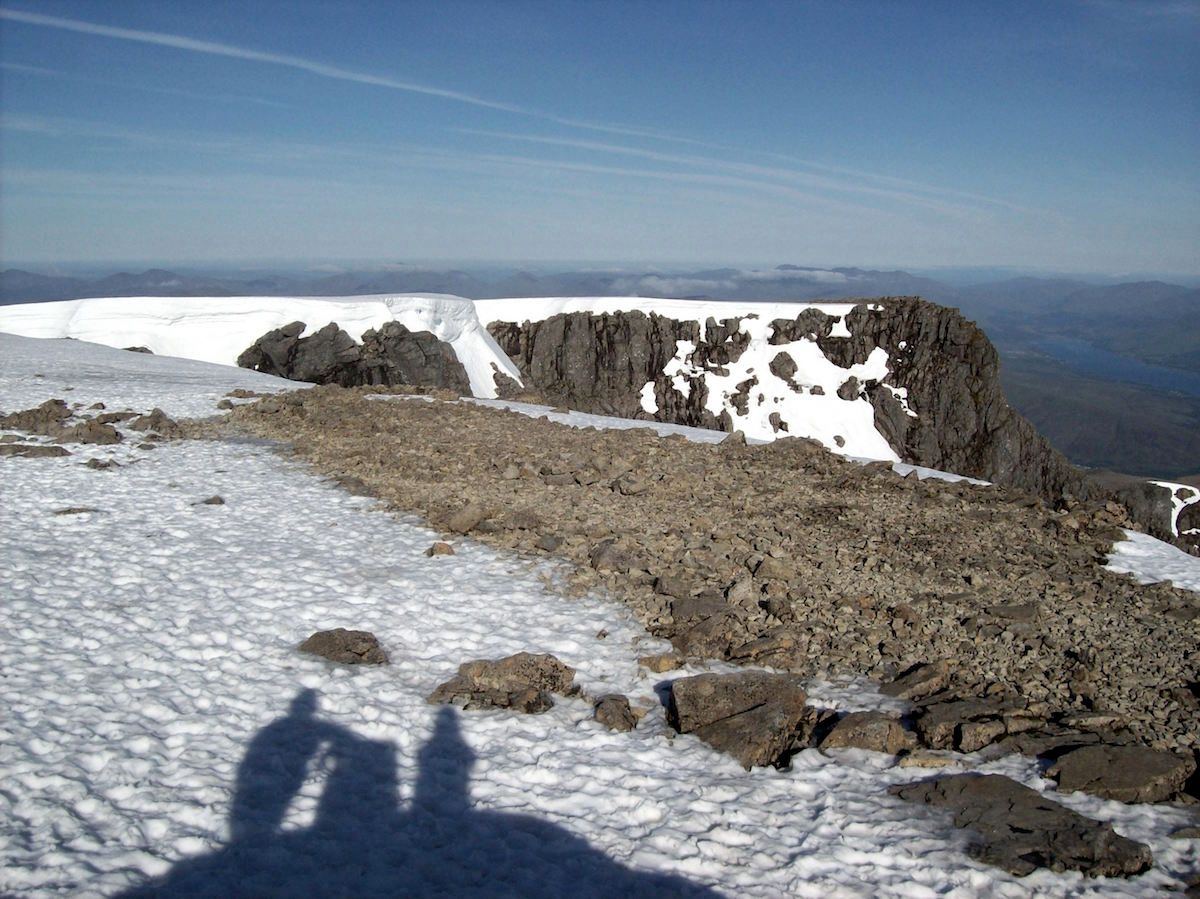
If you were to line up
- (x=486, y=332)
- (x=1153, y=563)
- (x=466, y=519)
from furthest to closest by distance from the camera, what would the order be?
1. (x=486, y=332)
2. (x=466, y=519)
3. (x=1153, y=563)

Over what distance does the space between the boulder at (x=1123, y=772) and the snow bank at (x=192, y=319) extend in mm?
40372

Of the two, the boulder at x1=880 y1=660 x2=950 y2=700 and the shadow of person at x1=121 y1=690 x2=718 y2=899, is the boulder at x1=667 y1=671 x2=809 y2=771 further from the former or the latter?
the shadow of person at x1=121 y1=690 x2=718 y2=899

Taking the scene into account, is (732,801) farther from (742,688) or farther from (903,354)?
(903,354)

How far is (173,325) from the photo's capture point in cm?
4119

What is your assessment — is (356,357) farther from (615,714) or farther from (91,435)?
(615,714)

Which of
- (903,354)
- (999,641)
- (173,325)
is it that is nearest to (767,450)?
(999,641)

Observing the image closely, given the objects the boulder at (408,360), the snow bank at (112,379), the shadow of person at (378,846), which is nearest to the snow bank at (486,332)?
the boulder at (408,360)

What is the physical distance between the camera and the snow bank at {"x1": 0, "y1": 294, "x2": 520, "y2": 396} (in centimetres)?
4000

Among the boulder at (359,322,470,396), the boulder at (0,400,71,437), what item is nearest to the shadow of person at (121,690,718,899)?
the boulder at (0,400,71,437)

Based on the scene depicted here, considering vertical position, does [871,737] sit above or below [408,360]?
below

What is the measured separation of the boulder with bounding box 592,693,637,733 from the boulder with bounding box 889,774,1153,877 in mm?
2496

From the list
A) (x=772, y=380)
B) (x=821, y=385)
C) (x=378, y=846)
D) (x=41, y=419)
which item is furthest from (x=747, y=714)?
(x=821, y=385)

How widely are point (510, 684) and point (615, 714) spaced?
1.25 meters

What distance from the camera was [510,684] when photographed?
27.7 ft
